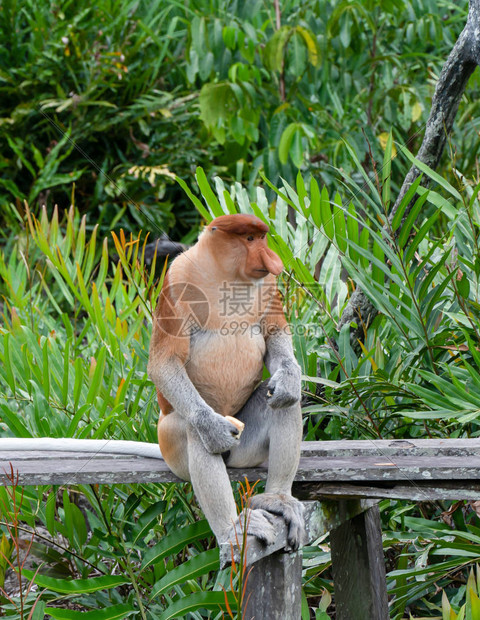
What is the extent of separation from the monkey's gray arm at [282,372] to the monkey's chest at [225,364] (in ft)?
0.10

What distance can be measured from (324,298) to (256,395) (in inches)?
34.8

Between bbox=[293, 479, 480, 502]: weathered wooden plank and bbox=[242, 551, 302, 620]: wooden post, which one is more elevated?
bbox=[293, 479, 480, 502]: weathered wooden plank

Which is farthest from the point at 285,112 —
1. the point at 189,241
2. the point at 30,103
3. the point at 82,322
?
the point at 30,103

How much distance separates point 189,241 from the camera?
18.6ft

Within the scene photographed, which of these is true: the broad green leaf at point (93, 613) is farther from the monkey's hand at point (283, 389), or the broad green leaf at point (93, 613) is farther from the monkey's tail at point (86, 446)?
the monkey's hand at point (283, 389)

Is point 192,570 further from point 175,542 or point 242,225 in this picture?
point 242,225

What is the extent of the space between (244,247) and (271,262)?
0.26 feet

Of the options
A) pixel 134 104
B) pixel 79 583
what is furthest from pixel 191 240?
pixel 79 583

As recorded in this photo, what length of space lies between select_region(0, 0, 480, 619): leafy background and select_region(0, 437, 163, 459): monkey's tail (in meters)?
0.14

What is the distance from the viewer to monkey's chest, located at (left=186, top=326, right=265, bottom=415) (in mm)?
1893

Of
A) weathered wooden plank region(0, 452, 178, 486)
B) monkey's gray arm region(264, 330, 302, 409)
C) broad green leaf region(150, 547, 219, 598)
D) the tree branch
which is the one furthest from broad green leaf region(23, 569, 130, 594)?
the tree branch

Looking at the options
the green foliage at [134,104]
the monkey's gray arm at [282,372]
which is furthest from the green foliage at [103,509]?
the green foliage at [134,104]

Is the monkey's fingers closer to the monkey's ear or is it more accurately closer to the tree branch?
the monkey's ear

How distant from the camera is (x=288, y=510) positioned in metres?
1.71
